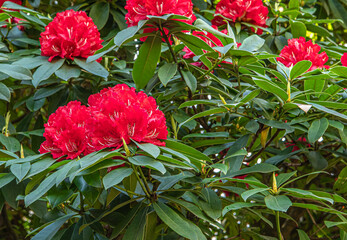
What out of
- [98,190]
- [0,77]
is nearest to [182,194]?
[98,190]

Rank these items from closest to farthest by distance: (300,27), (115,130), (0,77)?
(115,130) → (0,77) → (300,27)

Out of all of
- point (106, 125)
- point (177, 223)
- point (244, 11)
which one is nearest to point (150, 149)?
point (106, 125)

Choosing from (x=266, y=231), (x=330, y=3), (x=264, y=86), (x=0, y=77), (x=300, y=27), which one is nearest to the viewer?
(x=264, y=86)

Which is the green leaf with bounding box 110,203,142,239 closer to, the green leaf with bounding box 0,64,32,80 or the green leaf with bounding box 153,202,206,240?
the green leaf with bounding box 153,202,206,240

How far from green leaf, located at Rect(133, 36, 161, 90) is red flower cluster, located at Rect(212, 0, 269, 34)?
486 mm

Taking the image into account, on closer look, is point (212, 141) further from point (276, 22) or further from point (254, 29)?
point (276, 22)

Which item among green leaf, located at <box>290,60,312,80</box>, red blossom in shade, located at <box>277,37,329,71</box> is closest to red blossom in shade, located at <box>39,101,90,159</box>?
green leaf, located at <box>290,60,312,80</box>

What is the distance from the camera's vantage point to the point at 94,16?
68.6 inches

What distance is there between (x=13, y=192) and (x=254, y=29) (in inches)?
42.1

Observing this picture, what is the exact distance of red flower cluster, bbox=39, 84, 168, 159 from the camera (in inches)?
37.4

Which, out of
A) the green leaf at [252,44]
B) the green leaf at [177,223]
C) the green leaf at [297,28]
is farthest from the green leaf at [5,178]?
the green leaf at [297,28]

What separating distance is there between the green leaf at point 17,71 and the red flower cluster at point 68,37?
4.2 inches

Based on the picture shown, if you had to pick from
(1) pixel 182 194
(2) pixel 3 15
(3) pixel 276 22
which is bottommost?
(1) pixel 182 194

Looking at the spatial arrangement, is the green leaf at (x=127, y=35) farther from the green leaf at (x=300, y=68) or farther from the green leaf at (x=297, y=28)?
Answer: the green leaf at (x=297, y=28)
